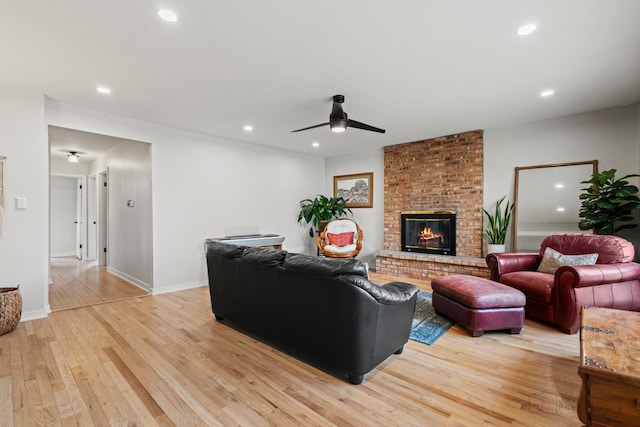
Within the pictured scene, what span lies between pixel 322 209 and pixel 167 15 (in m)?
4.68

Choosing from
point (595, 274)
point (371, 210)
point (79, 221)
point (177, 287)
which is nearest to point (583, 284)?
point (595, 274)

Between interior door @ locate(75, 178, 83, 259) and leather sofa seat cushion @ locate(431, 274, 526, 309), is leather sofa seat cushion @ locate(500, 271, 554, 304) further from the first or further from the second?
interior door @ locate(75, 178, 83, 259)

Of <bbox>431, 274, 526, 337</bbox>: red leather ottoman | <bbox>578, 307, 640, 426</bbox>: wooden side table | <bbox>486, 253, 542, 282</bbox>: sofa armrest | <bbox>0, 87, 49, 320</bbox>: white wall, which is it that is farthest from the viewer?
<bbox>486, 253, 542, 282</bbox>: sofa armrest

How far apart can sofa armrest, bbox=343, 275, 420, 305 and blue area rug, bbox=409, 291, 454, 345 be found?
679mm

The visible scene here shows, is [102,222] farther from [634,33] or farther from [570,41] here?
[634,33]

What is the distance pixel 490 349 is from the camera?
2.55 m

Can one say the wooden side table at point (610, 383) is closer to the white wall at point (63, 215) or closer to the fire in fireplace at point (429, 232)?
the fire in fireplace at point (429, 232)

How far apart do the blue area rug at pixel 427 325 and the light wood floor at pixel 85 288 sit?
3.77 m

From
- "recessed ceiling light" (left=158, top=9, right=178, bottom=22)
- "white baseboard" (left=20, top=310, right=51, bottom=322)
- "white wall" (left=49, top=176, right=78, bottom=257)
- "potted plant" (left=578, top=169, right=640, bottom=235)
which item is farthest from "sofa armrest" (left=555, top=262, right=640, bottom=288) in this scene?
"white wall" (left=49, top=176, right=78, bottom=257)

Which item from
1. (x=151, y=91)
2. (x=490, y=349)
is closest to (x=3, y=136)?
(x=151, y=91)

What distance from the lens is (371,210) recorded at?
637 centimetres

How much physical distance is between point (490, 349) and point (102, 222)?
7347 millimetres

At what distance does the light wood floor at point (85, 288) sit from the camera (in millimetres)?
3908

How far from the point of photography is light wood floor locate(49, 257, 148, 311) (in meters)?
3.91
